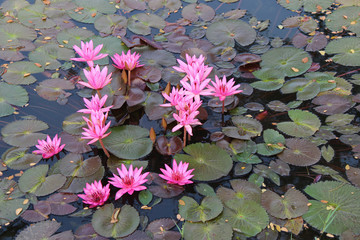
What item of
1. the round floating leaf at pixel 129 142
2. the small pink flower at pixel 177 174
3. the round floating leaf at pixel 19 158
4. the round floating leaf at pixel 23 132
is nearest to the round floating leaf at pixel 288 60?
the round floating leaf at pixel 129 142

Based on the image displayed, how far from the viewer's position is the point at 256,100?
10.6ft

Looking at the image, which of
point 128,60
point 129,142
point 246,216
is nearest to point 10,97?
point 128,60

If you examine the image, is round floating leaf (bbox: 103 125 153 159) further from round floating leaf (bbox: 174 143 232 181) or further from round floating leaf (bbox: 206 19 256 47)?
round floating leaf (bbox: 206 19 256 47)

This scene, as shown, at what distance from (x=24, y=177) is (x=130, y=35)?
2.06m

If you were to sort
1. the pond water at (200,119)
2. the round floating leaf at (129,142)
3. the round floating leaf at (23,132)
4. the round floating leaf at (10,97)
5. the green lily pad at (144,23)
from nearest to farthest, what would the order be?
1. the pond water at (200,119)
2. the round floating leaf at (129,142)
3. the round floating leaf at (23,132)
4. the round floating leaf at (10,97)
5. the green lily pad at (144,23)

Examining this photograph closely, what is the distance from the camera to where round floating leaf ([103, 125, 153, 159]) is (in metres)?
2.69

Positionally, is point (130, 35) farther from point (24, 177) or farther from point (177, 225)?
point (177, 225)

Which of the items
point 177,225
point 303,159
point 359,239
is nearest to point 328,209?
point 359,239

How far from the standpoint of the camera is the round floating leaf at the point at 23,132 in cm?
281

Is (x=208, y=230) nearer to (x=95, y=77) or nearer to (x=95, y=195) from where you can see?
(x=95, y=195)

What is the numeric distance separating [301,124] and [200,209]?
1235mm

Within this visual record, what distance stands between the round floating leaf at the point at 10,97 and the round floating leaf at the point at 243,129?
6.13ft

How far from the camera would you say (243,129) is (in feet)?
9.59

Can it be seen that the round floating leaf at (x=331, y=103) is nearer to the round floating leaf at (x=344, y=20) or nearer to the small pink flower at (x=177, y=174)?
the round floating leaf at (x=344, y=20)
